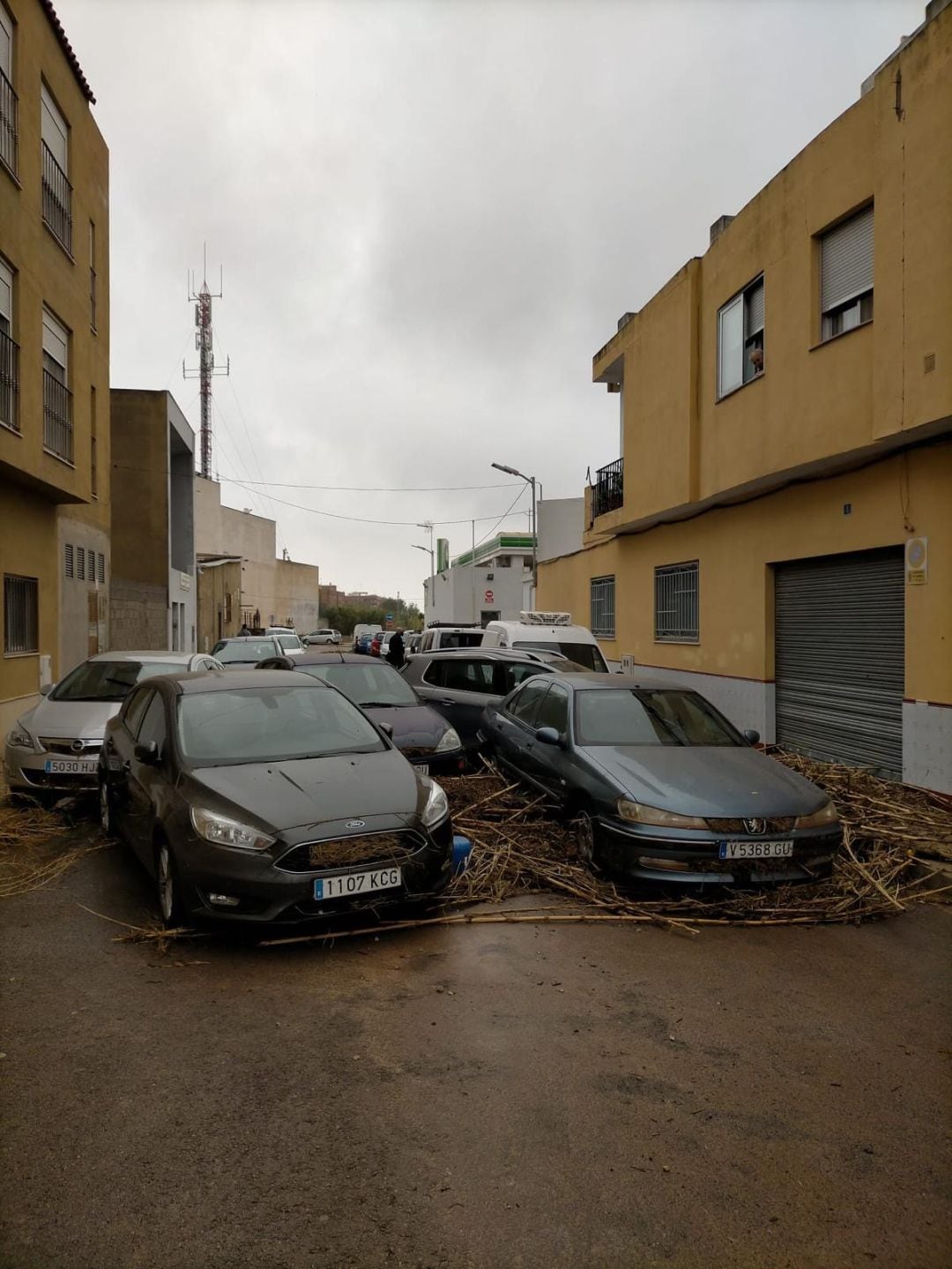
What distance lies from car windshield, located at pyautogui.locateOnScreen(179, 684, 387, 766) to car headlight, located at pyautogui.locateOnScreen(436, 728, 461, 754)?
2473mm

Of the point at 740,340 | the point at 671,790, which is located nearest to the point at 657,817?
the point at 671,790

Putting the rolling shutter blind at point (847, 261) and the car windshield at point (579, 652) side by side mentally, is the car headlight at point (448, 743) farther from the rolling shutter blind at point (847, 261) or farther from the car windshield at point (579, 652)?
the rolling shutter blind at point (847, 261)

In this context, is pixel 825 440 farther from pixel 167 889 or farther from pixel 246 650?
pixel 246 650

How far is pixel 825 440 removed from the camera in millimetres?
9797

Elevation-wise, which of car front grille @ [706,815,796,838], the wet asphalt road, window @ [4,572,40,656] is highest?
window @ [4,572,40,656]

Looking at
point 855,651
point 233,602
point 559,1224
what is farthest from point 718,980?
point 233,602

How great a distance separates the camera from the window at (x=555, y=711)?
7.27 m

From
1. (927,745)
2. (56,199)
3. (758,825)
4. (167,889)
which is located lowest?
(167,889)

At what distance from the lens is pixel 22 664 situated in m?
13.1

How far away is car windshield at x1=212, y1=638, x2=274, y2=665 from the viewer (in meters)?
18.7

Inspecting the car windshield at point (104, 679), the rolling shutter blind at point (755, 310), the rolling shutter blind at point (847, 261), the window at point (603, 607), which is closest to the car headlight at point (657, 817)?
the car windshield at point (104, 679)

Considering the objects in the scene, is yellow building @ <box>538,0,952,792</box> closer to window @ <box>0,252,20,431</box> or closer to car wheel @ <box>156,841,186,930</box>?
car wheel @ <box>156,841,186,930</box>

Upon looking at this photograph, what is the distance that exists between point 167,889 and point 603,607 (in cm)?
1596

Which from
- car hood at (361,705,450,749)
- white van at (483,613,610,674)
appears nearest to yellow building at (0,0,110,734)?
car hood at (361,705,450,749)
